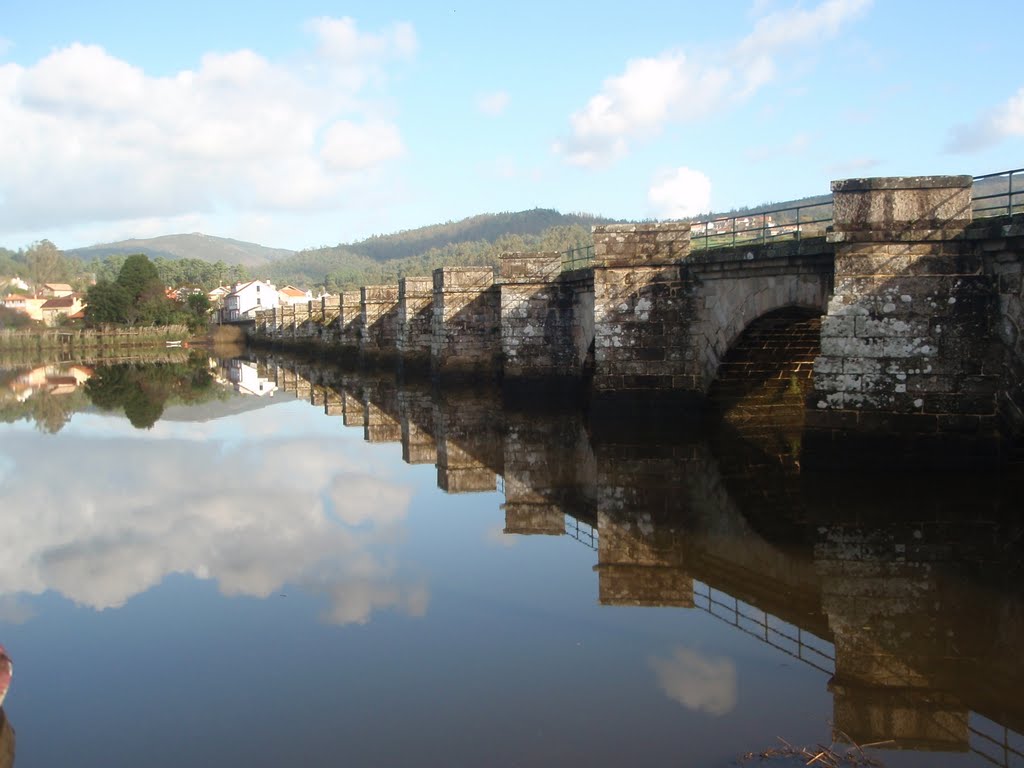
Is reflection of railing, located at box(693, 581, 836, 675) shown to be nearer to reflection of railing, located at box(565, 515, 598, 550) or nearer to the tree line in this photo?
reflection of railing, located at box(565, 515, 598, 550)

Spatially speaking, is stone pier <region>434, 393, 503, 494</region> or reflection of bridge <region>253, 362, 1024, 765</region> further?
stone pier <region>434, 393, 503, 494</region>

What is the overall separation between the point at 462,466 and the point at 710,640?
24.1ft

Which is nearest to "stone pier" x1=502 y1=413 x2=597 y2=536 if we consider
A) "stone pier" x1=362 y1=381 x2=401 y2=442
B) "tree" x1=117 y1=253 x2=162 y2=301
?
"stone pier" x1=362 y1=381 x2=401 y2=442

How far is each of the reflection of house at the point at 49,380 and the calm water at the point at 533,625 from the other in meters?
18.1

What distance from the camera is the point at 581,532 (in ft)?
31.4

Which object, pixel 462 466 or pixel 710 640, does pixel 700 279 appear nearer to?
pixel 462 466

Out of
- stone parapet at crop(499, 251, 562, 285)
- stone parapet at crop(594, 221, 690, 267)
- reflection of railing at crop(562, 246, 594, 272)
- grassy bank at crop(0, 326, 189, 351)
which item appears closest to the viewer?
stone parapet at crop(594, 221, 690, 267)

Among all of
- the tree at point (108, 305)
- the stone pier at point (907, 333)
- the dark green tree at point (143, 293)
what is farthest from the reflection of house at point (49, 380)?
the dark green tree at point (143, 293)

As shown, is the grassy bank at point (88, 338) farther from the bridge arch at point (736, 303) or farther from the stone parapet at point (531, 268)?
the bridge arch at point (736, 303)

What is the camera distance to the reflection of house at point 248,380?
96.8 feet

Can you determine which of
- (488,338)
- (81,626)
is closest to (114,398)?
(488,338)

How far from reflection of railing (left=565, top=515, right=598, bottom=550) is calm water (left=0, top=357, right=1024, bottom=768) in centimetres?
4

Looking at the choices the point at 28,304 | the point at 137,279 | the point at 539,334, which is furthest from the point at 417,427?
the point at 28,304

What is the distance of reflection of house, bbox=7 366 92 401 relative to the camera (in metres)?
29.6
